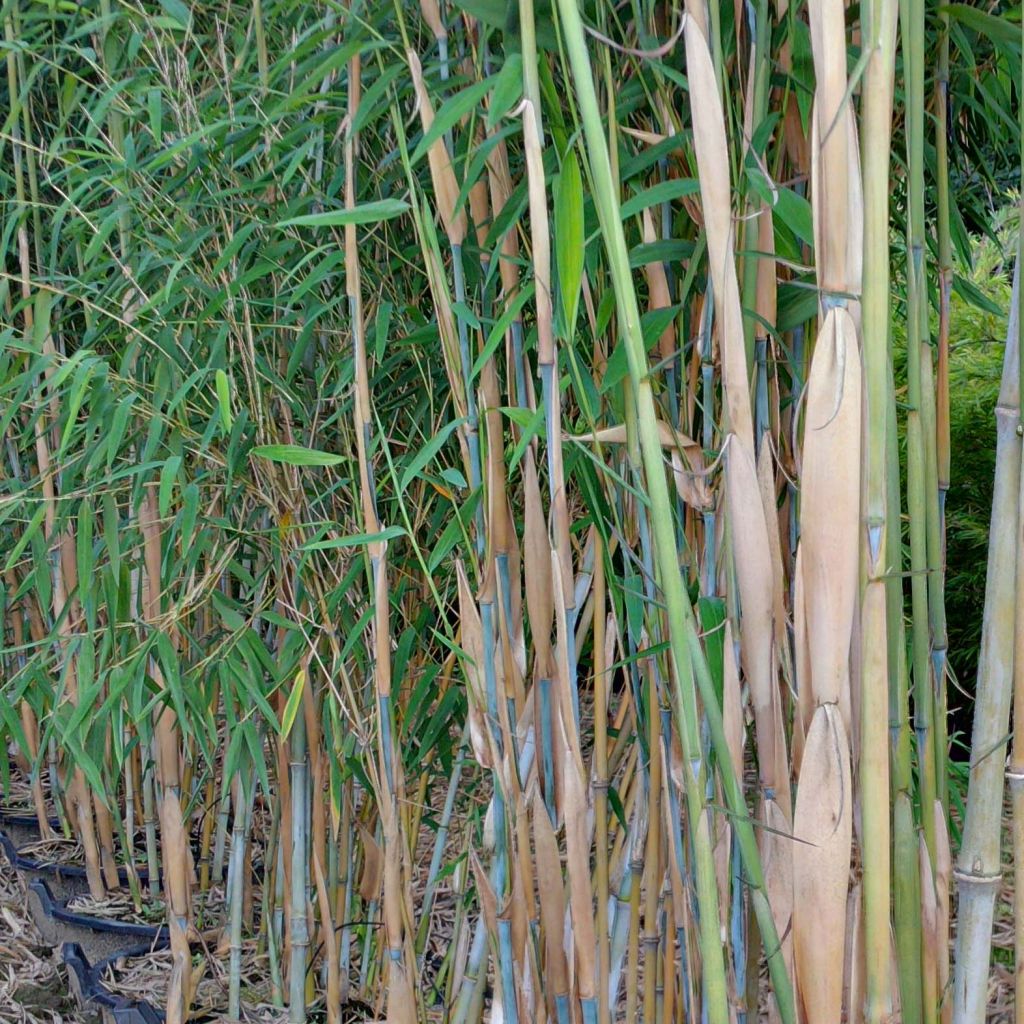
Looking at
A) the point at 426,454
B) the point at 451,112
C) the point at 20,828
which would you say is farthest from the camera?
the point at 20,828

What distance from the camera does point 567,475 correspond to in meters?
1.12

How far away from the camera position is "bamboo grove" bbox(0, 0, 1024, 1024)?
0.65 meters

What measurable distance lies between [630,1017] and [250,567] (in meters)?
0.91

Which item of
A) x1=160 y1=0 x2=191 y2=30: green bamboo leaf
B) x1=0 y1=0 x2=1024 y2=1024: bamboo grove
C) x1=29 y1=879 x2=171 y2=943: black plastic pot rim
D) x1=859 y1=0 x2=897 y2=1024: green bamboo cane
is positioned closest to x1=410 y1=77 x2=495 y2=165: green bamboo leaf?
x1=0 y1=0 x2=1024 y2=1024: bamboo grove

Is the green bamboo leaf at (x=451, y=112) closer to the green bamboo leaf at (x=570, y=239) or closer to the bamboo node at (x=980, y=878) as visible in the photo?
the green bamboo leaf at (x=570, y=239)

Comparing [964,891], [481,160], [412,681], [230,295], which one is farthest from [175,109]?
[964,891]

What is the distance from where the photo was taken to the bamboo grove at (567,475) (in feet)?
2.13

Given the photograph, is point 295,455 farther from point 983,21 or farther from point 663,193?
point 983,21

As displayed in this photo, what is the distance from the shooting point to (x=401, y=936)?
1154mm

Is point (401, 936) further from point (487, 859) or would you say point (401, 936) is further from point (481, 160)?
point (481, 160)

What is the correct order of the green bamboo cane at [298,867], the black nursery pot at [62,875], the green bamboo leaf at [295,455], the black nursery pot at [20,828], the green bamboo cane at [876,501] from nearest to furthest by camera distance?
the green bamboo cane at [876,501] → the green bamboo leaf at [295,455] → the green bamboo cane at [298,867] → the black nursery pot at [62,875] → the black nursery pot at [20,828]

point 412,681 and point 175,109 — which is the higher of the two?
point 175,109

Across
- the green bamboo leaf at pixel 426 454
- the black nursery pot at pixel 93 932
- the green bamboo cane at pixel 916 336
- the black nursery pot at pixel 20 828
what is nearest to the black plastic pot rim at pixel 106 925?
the black nursery pot at pixel 93 932

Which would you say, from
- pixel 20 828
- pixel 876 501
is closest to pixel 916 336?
pixel 876 501
